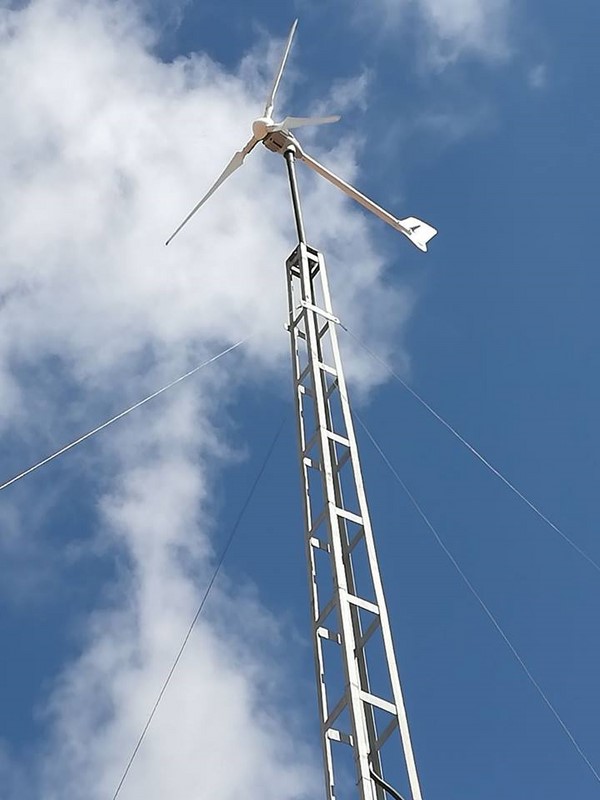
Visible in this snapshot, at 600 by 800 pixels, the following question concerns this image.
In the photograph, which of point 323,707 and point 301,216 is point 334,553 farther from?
point 301,216

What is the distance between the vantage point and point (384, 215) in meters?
28.9

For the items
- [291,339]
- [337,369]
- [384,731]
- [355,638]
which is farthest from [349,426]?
[384,731]

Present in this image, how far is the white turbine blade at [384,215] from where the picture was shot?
28.9 meters

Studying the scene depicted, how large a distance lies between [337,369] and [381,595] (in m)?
6.21

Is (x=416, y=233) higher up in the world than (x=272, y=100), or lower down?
lower down

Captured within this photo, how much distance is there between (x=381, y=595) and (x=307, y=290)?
8.86 metres

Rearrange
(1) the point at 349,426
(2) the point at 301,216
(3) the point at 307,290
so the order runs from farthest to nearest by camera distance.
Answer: (2) the point at 301,216, (3) the point at 307,290, (1) the point at 349,426

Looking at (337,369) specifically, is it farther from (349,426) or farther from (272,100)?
(272,100)

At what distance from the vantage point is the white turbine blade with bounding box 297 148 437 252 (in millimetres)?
28859

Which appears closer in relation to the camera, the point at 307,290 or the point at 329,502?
the point at 329,502

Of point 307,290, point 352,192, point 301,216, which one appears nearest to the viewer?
point 307,290

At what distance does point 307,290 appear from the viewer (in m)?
24.6

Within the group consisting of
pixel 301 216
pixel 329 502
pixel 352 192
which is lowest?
pixel 329 502

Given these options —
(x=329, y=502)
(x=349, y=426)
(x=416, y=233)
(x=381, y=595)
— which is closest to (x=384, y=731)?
(x=381, y=595)
